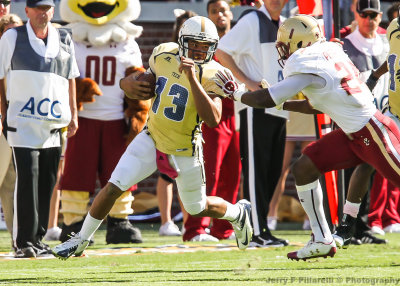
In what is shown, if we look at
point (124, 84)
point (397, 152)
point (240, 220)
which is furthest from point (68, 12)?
point (397, 152)

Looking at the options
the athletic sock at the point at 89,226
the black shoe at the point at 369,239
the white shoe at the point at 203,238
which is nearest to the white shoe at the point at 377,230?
the black shoe at the point at 369,239

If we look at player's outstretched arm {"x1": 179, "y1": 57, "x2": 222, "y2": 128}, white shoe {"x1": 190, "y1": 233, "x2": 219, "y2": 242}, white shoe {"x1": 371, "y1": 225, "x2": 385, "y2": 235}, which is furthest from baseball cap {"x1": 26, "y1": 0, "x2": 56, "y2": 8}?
white shoe {"x1": 371, "y1": 225, "x2": 385, "y2": 235}

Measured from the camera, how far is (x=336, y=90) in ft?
21.7

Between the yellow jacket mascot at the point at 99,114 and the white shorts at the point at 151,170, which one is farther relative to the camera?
the yellow jacket mascot at the point at 99,114

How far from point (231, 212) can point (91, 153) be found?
1.81 meters

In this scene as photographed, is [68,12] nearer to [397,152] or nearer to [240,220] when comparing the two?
[240,220]

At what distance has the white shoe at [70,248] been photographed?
662 centimetres

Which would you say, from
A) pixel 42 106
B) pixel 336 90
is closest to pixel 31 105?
pixel 42 106

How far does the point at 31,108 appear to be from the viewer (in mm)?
7562

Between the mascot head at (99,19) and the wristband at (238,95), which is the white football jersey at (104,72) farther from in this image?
the wristband at (238,95)

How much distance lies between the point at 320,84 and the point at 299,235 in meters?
3.21

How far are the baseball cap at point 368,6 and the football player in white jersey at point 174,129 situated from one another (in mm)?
2441

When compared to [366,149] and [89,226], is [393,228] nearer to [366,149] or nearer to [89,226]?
[366,149]

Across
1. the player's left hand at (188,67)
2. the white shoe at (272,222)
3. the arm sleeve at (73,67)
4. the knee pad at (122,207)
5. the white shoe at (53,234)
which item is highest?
the player's left hand at (188,67)
